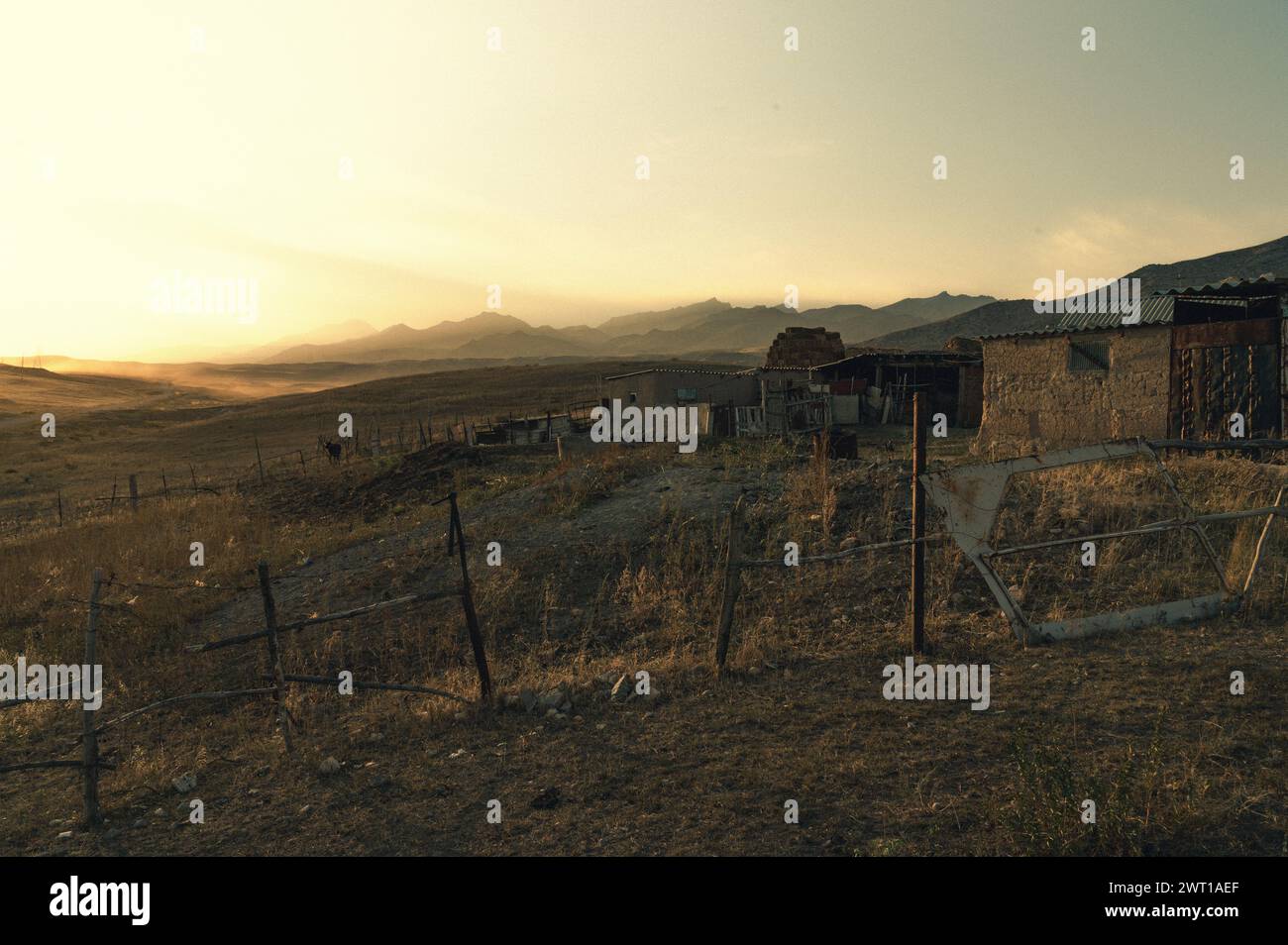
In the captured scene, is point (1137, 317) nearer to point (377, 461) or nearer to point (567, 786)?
point (567, 786)

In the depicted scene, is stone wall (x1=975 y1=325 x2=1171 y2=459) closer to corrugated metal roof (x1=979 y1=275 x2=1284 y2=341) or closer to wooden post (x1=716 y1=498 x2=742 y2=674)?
corrugated metal roof (x1=979 y1=275 x2=1284 y2=341)

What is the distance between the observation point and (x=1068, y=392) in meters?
18.0

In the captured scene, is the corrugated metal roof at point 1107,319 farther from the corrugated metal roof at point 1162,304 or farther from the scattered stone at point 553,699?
the scattered stone at point 553,699

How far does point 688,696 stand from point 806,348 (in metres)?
41.5

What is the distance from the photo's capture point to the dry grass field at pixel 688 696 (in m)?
4.99

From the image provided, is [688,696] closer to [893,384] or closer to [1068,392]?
[1068,392]

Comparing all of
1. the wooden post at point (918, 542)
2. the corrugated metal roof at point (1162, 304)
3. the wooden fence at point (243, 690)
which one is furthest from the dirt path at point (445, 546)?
the corrugated metal roof at point (1162, 304)

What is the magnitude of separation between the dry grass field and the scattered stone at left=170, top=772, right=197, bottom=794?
6 centimetres

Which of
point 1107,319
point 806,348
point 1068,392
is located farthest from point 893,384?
point 1107,319

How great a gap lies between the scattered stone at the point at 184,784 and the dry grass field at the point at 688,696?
0.21 feet

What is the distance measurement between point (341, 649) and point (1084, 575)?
8875 mm

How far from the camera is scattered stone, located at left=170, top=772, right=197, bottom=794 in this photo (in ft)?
21.4

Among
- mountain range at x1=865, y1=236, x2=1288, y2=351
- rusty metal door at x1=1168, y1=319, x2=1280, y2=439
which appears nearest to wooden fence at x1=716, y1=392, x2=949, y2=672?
rusty metal door at x1=1168, y1=319, x2=1280, y2=439

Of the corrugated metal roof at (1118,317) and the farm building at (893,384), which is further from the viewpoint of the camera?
the farm building at (893,384)
